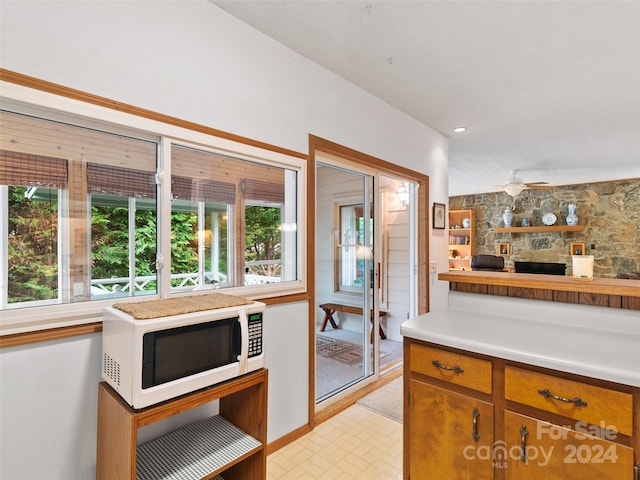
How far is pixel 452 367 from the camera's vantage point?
155cm

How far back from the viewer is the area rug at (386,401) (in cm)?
267

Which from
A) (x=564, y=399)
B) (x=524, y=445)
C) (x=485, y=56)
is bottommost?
(x=524, y=445)

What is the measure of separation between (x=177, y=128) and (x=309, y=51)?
3.66ft

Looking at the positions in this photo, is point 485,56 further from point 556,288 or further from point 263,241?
point 263,241

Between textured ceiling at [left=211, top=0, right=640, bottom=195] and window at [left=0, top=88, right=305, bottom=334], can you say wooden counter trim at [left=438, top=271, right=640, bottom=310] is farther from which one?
textured ceiling at [left=211, top=0, right=640, bottom=195]

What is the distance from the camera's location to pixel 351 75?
260cm

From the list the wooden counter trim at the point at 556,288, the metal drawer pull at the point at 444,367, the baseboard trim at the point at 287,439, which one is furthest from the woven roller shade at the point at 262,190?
the baseboard trim at the point at 287,439

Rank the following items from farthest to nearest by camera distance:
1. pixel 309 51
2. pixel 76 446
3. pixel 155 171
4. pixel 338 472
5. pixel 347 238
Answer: pixel 347 238, pixel 309 51, pixel 338 472, pixel 155 171, pixel 76 446

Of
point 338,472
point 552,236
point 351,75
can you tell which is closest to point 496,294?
point 338,472

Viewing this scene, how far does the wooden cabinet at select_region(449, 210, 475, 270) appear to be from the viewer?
8359 mm

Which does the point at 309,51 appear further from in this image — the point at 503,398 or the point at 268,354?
the point at 503,398

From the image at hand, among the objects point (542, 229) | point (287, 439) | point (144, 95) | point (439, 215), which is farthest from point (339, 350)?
point (542, 229)

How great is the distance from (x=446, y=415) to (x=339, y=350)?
6.93ft

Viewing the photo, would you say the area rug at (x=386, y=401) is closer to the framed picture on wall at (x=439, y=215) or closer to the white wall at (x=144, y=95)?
the white wall at (x=144, y=95)
